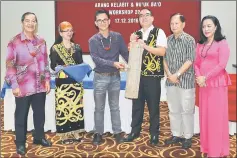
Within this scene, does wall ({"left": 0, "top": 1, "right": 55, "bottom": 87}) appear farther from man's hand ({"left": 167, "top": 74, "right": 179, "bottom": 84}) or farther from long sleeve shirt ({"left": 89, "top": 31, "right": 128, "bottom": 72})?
man's hand ({"left": 167, "top": 74, "right": 179, "bottom": 84})

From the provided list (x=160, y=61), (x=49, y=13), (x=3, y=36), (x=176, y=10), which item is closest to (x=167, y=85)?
(x=160, y=61)

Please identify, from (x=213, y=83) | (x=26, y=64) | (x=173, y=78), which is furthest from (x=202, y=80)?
(x=26, y=64)

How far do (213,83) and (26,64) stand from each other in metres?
1.85

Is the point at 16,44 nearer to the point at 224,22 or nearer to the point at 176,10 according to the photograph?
the point at 176,10

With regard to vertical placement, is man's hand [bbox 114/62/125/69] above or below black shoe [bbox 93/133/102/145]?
above

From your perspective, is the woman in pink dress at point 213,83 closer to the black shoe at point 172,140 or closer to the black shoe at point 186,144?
the black shoe at point 186,144

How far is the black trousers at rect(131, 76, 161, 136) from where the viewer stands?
132 inches

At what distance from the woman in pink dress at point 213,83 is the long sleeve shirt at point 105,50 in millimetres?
861

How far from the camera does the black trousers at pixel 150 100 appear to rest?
11.0ft

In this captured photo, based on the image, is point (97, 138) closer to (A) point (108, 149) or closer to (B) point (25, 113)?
(A) point (108, 149)

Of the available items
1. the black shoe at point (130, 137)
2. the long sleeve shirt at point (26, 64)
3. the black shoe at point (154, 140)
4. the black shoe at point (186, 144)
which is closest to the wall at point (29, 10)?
the long sleeve shirt at point (26, 64)

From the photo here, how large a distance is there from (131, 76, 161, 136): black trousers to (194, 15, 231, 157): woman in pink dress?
474mm

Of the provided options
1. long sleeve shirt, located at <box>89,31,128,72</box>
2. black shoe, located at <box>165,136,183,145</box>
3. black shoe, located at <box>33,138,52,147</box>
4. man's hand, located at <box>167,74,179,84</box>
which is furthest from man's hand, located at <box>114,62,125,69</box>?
black shoe, located at <box>33,138,52,147</box>

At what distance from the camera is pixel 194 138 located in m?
3.76
